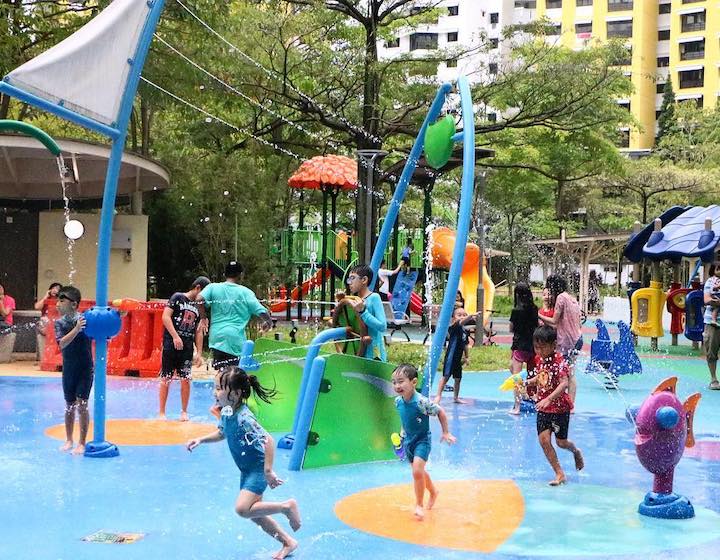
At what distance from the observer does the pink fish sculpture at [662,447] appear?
623cm

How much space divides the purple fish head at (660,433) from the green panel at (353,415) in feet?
7.86

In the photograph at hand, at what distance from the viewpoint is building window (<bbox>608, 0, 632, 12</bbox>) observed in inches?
2911

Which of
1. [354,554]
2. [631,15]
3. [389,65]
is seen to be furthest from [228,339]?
[631,15]

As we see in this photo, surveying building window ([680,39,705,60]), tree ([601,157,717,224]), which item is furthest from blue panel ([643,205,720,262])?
building window ([680,39,705,60])

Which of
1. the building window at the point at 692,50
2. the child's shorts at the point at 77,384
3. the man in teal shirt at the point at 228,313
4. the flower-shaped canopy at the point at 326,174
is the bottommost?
the child's shorts at the point at 77,384

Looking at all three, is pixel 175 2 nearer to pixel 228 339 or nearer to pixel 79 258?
pixel 79 258

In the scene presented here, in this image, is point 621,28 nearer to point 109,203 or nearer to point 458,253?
point 458,253

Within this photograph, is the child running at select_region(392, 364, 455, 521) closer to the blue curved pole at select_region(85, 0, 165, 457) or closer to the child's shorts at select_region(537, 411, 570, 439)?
the child's shorts at select_region(537, 411, 570, 439)

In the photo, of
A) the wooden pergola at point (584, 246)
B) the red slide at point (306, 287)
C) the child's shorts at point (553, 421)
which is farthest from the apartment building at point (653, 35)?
the child's shorts at point (553, 421)

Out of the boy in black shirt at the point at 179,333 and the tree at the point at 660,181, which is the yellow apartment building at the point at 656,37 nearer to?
the tree at the point at 660,181

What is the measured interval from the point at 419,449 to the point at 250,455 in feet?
4.90

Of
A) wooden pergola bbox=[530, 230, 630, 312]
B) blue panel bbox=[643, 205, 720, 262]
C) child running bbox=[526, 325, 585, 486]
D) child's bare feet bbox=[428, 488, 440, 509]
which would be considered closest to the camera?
child's bare feet bbox=[428, 488, 440, 509]

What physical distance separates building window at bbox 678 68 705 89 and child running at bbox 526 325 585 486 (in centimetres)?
7260

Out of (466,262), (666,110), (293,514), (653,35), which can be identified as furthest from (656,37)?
(293,514)
